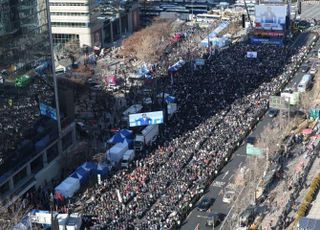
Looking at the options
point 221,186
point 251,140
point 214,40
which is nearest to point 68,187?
Result: point 221,186

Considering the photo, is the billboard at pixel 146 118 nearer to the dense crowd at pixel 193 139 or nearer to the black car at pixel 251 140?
the dense crowd at pixel 193 139

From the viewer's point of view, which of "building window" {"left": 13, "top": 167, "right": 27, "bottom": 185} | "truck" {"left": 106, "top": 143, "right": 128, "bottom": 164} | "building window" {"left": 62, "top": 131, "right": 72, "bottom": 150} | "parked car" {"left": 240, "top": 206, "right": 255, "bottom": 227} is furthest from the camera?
"building window" {"left": 62, "top": 131, "right": 72, "bottom": 150}

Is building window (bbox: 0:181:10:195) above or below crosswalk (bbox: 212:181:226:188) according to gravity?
above

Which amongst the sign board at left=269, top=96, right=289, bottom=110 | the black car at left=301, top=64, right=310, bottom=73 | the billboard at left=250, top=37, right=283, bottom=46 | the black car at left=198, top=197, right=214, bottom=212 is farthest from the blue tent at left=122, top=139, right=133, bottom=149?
the billboard at left=250, top=37, right=283, bottom=46

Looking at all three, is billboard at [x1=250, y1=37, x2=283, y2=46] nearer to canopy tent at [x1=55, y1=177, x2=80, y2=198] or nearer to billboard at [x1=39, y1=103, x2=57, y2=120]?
billboard at [x1=39, y1=103, x2=57, y2=120]

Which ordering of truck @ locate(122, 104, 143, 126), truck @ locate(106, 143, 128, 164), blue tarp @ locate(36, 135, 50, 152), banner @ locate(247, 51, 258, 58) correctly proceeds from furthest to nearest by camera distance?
banner @ locate(247, 51, 258, 58) → truck @ locate(122, 104, 143, 126) → truck @ locate(106, 143, 128, 164) → blue tarp @ locate(36, 135, 50, 152)

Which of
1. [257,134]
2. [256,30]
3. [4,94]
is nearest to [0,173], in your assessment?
[4,94]

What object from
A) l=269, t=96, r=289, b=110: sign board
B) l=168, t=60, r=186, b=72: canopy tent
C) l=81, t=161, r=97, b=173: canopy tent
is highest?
l=269, t=96, r=289, b=110: sign board

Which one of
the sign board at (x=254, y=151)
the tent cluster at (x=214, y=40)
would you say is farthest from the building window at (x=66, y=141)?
the tent cluster at (x=214, y=40)
